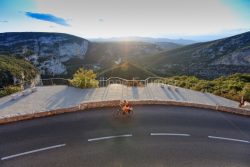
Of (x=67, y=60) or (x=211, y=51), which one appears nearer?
(x=211, y=51)

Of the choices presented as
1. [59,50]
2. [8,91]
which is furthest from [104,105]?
[59,50]

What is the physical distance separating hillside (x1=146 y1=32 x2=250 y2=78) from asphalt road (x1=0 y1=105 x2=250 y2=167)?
284ft

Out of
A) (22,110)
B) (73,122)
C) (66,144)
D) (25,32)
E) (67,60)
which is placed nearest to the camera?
(66,144)

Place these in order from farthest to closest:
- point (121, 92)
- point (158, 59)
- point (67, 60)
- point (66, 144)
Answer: point (67, 60) < point (158, 59) < point (121, 92) < point (66, 144)

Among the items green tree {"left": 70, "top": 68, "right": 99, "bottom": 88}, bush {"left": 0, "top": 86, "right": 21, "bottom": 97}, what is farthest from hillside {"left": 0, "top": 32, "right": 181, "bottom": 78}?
bush {"left": 0, "top": 86, "right": 21, "bottom": 97}

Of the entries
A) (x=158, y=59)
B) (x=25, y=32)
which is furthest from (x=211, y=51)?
(x=25, y=32)

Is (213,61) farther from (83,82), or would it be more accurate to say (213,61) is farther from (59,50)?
(83,82)

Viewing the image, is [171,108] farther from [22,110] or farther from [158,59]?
[158,59]

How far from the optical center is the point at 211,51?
13875 cm

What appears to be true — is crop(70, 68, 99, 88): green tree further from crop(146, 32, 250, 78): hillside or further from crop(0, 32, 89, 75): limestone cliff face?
crop(0, 32, 89, 75): limestone cliff face

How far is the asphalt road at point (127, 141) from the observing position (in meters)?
10.4

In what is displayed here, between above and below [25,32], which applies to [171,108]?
below

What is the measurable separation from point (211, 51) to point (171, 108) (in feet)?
423

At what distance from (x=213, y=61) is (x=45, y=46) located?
329ft
